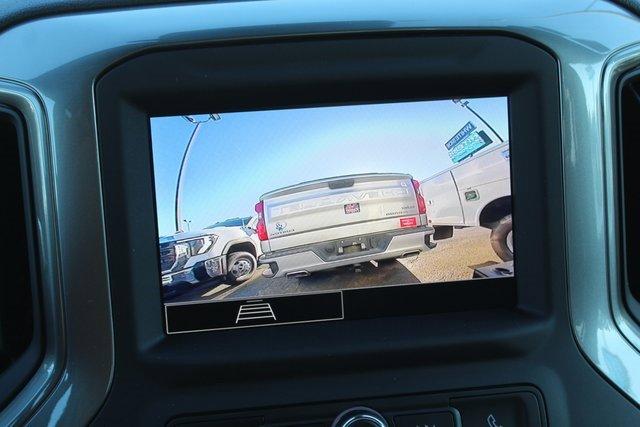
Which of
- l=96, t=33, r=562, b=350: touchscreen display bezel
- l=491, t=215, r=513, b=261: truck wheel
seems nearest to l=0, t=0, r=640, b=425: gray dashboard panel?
l=96, t=33, r=562, b=350: touchscreen display bezel

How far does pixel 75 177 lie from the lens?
1.17 meters

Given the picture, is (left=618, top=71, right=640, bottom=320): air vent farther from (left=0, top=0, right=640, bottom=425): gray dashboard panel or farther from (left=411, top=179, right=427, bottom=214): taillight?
(left=411, top=179, right=427, bottom=214): taillight

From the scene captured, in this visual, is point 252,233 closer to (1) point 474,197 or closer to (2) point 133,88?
(2) point 133,88

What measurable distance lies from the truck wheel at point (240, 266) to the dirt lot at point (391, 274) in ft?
0.05

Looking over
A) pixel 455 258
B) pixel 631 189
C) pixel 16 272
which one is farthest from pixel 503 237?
pixel 16 272

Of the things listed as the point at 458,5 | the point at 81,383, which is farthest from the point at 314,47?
the point at 81,383

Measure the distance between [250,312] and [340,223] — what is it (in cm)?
30

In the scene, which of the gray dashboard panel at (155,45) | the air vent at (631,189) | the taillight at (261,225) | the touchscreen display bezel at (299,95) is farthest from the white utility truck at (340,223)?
the air vent at (631,189)

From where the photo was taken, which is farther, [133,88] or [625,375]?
[625,375]

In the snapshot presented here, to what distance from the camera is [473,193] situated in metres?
1.26

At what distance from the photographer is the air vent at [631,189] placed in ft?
4.29

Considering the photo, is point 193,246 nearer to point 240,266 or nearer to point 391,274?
point 240,266

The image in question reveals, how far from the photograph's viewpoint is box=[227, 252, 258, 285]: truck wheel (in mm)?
1240

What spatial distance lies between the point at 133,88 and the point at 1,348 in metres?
0.69
